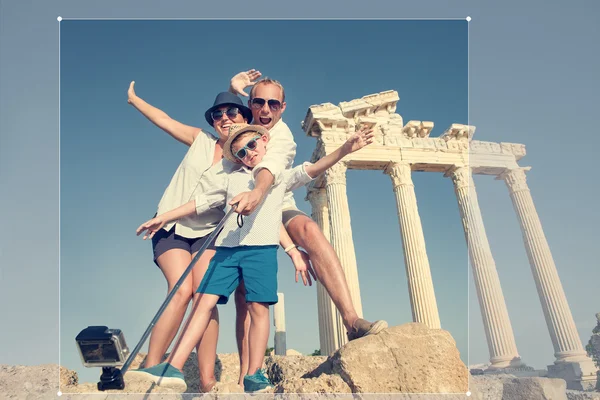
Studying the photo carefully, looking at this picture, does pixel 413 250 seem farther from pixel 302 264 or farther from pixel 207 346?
pixel 207 346

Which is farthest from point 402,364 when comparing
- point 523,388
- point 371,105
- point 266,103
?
point 371,105

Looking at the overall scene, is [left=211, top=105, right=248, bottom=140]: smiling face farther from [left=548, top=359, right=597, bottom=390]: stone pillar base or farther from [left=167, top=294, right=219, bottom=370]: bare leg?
[left=548, top=359, right=597, bottom=390]: stone pillar base

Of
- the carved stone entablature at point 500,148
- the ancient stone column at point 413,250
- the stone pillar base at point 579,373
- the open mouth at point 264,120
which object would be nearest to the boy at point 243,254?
the open mouth at point 264,120

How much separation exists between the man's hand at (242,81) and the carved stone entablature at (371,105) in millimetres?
14112

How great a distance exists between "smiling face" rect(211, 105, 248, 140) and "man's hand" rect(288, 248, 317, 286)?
4.16 ft

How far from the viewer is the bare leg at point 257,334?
11.3 feet

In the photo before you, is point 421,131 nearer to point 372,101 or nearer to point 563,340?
point 372,101

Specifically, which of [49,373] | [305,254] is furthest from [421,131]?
[49,373]

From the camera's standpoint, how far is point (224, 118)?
4.35 meters

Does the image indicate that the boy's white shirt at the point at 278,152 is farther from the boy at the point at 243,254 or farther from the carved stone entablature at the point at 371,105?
the carved stone entablature at the point at 371,105

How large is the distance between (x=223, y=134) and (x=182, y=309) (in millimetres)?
1639

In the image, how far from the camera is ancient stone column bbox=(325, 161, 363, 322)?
1608 centimetres

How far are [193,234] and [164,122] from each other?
1.34 m

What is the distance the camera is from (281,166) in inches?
151
